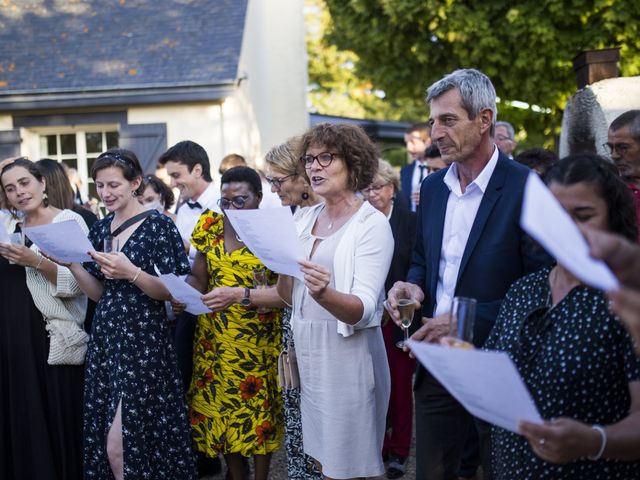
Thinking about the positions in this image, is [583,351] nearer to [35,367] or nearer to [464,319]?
[464,319]

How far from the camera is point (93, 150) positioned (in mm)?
12953

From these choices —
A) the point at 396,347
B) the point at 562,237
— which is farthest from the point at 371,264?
the point at 396,347

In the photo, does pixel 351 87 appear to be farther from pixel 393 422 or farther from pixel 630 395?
pixel 630 395

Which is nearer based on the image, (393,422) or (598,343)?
(598,343)

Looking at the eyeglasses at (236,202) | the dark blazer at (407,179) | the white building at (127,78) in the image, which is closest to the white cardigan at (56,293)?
the eyeglasses at (236,202)

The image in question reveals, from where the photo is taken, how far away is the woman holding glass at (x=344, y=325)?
3.57 metres

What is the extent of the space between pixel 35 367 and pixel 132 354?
3.05 ft

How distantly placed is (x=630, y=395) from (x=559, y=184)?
668mm

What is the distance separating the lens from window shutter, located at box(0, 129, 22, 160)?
12.5 meters

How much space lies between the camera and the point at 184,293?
411cm

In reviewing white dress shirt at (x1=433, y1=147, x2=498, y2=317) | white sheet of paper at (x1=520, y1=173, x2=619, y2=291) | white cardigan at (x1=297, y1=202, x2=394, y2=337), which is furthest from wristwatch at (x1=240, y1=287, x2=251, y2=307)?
white sheet of paper at (x1=520, y1=173, x2=619, y2=291)

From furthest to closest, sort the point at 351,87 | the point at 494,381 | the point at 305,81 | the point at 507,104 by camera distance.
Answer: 1. the point at 351,87
2. the point at 305,81
3. the point at 507,104
4. the point at 494,381

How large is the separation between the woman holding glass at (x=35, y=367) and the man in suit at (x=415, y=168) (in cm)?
428

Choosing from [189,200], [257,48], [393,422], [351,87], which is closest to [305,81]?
[257,48]
